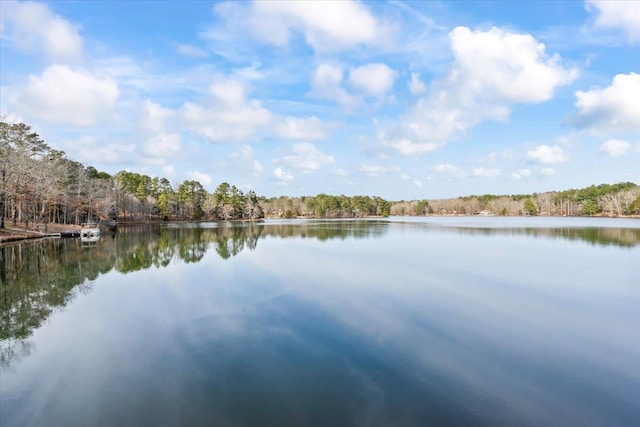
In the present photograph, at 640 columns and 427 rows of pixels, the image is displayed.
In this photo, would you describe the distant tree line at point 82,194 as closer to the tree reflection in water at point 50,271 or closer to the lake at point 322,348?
the tree reflection in water at point 50,271

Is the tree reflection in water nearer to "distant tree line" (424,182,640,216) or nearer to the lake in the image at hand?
the lake

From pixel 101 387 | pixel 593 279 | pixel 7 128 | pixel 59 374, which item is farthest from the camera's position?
pixel 7 128

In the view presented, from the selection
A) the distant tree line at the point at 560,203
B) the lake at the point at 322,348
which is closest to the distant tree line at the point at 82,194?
the lake at the point at 322,348

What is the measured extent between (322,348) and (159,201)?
74.1 m

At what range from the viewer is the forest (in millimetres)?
32844

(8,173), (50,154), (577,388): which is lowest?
(577,388)

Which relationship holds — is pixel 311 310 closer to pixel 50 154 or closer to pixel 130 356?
pixel 130 356

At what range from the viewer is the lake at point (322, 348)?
529 cm

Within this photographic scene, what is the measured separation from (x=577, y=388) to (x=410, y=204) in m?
148

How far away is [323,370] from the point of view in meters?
6.55

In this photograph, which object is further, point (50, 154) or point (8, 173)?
point (50, 154)

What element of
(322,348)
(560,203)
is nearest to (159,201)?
(322,348)

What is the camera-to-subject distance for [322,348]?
7.61 metres

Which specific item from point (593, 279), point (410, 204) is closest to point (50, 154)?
point (593, 279)
